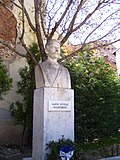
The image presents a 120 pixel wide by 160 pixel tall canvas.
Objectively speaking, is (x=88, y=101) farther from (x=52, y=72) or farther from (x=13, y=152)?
(x=52, y=72)

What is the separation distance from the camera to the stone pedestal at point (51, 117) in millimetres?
4730

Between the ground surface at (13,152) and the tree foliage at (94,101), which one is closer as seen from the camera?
the ground surface at (13,152)

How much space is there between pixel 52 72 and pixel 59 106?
2.14ft

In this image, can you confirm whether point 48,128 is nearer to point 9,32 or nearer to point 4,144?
point 4,144

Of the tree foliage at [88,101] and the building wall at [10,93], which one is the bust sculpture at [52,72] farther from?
the building wall at [10,93]

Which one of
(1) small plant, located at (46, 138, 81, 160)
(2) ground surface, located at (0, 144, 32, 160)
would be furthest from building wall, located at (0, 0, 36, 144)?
(1) small plant, located at (46, 138, 81, 160)

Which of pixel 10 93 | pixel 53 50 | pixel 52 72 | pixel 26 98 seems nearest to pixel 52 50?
pixel 53 50

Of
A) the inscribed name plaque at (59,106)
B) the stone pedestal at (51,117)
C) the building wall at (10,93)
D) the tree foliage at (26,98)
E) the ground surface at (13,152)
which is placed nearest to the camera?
the stone pedestal at (51,117)

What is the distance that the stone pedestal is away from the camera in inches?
186

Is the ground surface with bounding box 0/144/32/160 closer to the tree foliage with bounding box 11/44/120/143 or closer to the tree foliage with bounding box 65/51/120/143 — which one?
the tree foliage with bounding box 11/44/120/143

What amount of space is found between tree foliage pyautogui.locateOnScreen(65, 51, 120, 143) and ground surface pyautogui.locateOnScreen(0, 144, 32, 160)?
1536 mm

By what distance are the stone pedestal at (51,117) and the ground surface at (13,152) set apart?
1726mm

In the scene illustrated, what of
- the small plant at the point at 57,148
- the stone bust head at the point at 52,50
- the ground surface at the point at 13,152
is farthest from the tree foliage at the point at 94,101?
the small plant at the point at 57,148

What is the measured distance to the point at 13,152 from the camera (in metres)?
7.03
